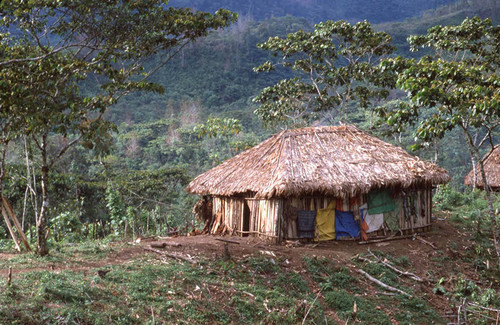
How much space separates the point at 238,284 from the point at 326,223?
15.4 feet

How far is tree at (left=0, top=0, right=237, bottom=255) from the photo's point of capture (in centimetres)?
756

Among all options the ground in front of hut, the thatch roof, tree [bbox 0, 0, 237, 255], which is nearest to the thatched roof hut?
the thatch roof

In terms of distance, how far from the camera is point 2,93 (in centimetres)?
704

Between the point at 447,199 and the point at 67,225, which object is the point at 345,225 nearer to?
the point at 67,225

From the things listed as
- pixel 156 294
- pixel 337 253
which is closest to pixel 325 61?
pixel 337 253

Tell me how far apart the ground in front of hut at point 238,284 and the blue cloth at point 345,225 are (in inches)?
10.7

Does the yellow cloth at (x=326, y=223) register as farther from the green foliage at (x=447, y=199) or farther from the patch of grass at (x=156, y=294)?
the green foliage at (x=447, y=199)

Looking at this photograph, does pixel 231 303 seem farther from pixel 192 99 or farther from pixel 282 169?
pixel 192 99

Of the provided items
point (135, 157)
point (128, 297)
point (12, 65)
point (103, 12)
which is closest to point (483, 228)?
point (128, 297)

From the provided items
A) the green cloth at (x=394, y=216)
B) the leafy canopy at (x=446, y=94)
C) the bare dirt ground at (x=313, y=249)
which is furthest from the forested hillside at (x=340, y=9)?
the leafy canopy at (x=446, y=94)

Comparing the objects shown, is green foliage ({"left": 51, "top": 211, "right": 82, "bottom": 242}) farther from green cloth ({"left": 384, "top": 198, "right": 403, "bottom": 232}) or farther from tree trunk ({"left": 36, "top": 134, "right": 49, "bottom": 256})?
green cloth ({"left": 384, "top": 198, "right": 403, "bottom": 232})

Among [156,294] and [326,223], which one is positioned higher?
→ [326,223]

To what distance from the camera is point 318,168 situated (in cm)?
1205

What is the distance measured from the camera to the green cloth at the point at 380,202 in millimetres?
12570
